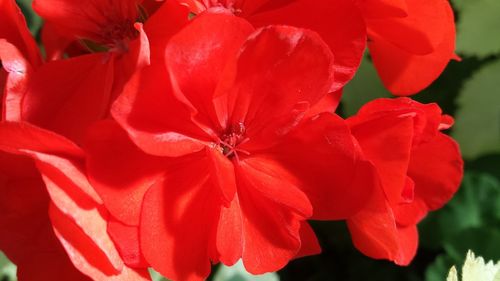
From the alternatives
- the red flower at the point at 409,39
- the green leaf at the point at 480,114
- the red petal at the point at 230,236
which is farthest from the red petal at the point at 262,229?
the green leaf at the point at 480,114

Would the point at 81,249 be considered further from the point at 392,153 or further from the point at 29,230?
the point at 392,153

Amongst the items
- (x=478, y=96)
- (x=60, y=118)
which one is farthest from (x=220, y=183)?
(x=478, y=96)

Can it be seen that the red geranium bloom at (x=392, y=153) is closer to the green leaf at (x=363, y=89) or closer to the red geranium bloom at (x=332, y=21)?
the red geranium bloom at (x=332, y=21)

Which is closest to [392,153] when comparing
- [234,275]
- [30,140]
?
[30,140]

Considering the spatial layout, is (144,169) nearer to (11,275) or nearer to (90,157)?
(90,157)

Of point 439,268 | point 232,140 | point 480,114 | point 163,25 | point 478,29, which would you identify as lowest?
point 439,268

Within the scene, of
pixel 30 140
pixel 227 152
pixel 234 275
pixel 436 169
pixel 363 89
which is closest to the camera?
pixel 30 140
